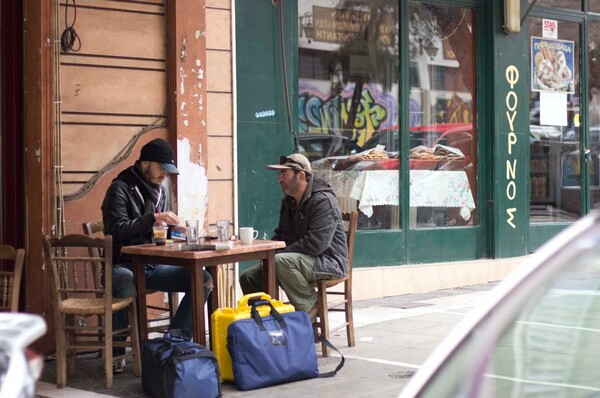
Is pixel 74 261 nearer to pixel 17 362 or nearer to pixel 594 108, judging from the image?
pixel 17 362

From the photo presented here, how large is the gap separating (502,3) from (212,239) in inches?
240

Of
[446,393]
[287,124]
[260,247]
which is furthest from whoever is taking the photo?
[287,124]

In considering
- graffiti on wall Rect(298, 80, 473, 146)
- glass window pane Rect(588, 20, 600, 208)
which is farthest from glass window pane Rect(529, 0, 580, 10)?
graffiti on wall Rect(298, 80, 473, 146)

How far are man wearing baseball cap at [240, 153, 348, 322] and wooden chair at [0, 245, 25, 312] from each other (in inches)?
69.5

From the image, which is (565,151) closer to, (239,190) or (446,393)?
(239,190)

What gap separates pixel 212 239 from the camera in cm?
686

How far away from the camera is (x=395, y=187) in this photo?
10656 mm

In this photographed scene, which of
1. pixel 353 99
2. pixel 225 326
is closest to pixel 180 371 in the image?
pixel 225 326

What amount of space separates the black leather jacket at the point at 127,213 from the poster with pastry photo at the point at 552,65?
6562 mm

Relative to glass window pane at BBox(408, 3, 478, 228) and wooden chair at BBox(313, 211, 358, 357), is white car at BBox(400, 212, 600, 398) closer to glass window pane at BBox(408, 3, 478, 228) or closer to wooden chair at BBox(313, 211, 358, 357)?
wooden chair at BBox(313, 211, 358, 357)

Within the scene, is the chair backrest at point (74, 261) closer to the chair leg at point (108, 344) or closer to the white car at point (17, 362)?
the chair leg at point (108, 344)

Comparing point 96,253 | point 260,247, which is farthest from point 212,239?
point 96,253

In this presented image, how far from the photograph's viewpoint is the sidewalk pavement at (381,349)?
6.18m

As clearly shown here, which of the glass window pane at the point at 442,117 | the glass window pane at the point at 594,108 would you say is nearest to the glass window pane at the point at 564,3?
the glass window pane at the point at 594,108
